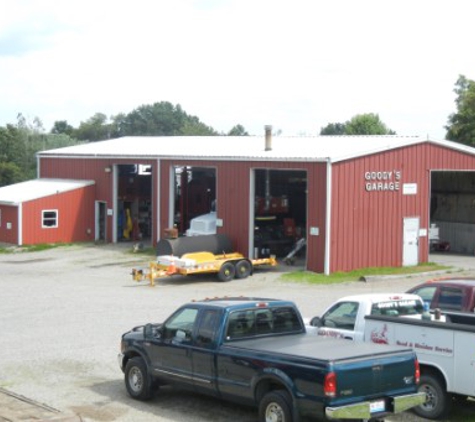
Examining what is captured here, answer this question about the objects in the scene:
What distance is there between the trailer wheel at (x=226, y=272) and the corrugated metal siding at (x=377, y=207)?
148 inches

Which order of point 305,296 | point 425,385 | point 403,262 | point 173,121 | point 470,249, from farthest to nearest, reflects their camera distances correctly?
1. point 173,121
2. point 470,249
3. point 403,262
4. point 305,296
5. point 425,385

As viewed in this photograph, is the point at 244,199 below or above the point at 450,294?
above

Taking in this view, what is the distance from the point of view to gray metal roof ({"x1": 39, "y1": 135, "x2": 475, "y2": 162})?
34500 millimetres

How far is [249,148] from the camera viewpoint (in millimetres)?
39812

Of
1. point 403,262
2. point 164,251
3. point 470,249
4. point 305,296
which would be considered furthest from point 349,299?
point 470,249

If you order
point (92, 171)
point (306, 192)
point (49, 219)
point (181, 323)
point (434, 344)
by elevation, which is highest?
point (92, 171)

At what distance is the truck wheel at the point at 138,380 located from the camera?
14102 mm

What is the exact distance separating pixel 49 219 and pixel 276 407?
33.9m

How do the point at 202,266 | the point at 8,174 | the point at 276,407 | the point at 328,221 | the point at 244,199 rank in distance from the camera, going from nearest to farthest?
the point at 276,407
the point at 202,266
the point at 328,221
the point at 244,199
the point at 8,174

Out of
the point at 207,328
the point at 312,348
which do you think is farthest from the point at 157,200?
the point at 312,348

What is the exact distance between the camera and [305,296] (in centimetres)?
2789

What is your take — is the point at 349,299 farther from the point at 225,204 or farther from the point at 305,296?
the point at 225,204

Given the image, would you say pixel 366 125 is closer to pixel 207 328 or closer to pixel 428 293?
pixel 428 293

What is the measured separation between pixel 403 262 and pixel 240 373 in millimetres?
24537
